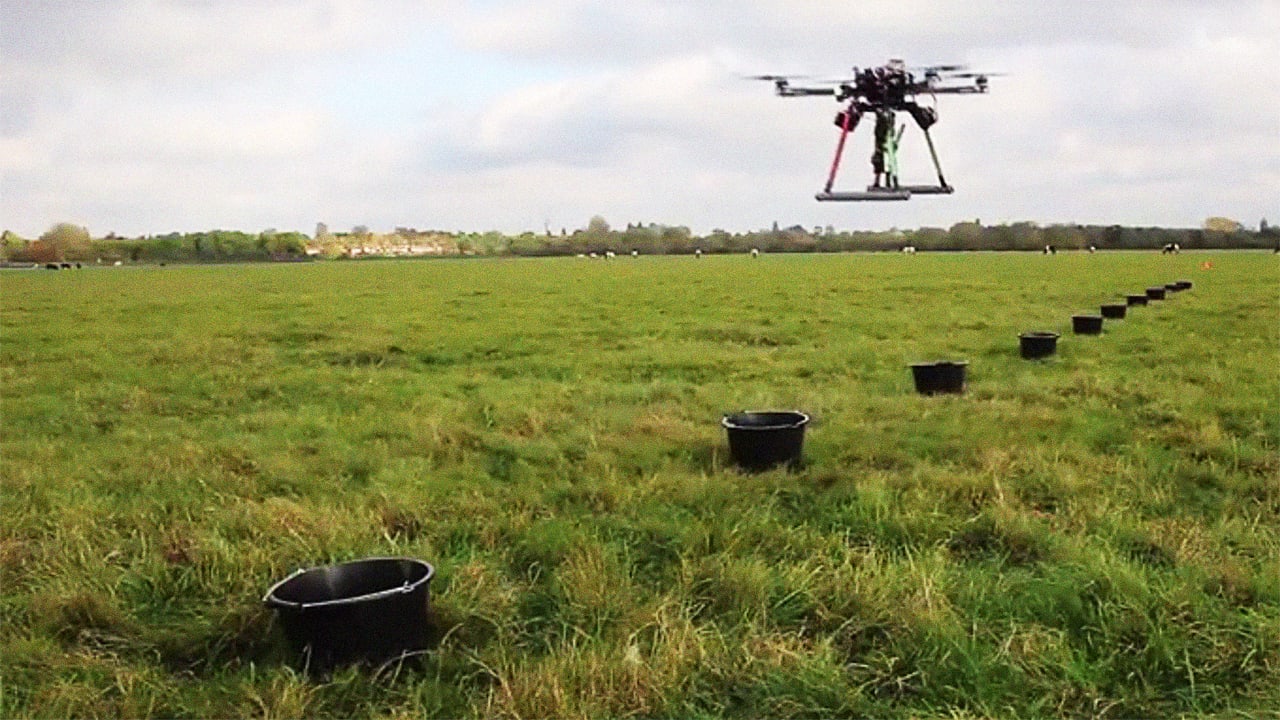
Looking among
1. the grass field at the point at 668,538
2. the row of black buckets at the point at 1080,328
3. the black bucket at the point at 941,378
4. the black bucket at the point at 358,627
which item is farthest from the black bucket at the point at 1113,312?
the black bucket at the point at 358,627

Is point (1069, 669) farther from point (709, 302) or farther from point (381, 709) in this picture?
point (709, 302)

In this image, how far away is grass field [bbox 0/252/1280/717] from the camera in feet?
11.7

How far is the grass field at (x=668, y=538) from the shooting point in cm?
356

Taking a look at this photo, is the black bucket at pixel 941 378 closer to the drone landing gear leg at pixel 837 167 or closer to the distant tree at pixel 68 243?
the drone landing gear leg at pixel 837 167

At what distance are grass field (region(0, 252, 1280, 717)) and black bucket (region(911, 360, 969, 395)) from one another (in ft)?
0.73

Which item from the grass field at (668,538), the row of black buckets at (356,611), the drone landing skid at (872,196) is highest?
the drone landing skid at (872,196)

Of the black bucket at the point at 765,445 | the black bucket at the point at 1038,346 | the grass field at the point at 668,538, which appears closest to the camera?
the grass field at the point at 668,538

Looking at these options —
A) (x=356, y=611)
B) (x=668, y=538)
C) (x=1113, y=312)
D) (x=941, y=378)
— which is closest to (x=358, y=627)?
(x=356, y=611)

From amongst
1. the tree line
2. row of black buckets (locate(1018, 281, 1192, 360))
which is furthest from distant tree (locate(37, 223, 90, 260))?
row of black buckets (locate(1018, 281, 1192, 360))

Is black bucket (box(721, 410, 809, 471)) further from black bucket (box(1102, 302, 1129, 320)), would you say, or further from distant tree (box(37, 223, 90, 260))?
distant tree (box(37, 223, 90, 260))

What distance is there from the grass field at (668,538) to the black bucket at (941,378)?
0.22 meters

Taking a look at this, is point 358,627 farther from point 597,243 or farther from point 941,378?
point 597,243

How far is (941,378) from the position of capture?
9.55 meters

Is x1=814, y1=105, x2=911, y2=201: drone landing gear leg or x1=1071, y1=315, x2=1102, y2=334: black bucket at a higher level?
x1=814, y1=105, x2=911, y2=201: drone landing gear leg
